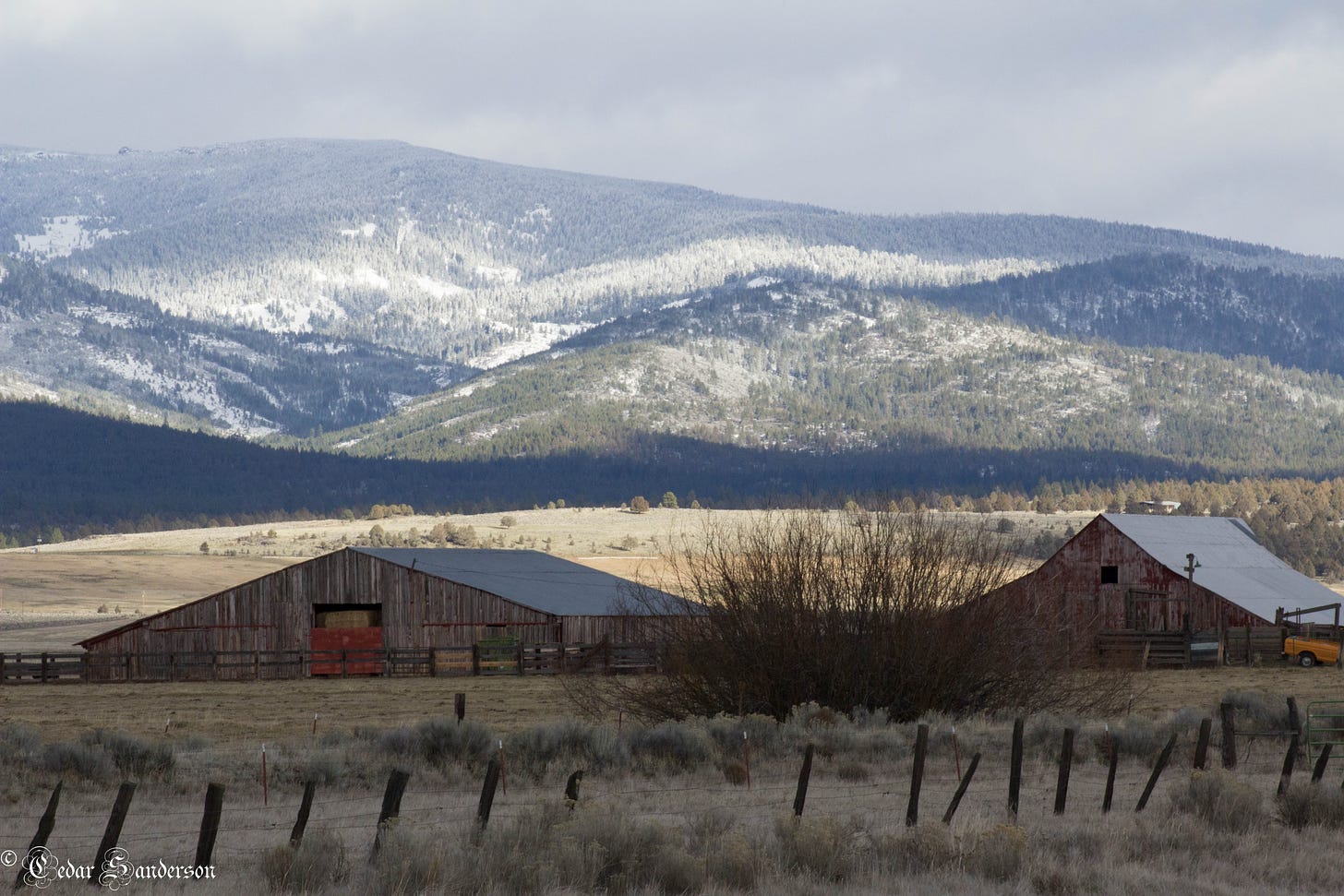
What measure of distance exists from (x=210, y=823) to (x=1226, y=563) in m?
50.6

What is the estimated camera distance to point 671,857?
44.8ft

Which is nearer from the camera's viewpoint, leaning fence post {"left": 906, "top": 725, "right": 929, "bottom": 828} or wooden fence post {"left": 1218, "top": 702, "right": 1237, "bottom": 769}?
leaning fence post {"left": 906, "top": 725, "right": 929, "bottom": 828}

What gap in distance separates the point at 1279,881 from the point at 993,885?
2694mm

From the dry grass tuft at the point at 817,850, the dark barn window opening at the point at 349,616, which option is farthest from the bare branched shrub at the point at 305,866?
the dark barn window opening at the point at 349,616

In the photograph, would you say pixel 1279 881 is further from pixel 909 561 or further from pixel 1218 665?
pixel 1218 665

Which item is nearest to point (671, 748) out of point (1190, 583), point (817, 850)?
point (817, 850)

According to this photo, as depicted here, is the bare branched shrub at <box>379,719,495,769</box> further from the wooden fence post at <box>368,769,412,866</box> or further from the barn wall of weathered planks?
the barn wall of weathered planks

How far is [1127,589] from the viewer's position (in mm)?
55062

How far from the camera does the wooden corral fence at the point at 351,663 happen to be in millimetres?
46375

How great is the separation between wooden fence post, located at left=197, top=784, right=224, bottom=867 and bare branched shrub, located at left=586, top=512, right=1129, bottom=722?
1238 cm

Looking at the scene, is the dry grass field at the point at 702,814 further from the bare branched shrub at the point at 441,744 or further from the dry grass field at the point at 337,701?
the dry grass field at the point at 337,701

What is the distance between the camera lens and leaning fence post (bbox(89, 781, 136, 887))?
41.6 ft

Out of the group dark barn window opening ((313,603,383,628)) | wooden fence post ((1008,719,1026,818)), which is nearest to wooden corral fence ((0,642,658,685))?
dark barn window opening ((313,603,383,628))

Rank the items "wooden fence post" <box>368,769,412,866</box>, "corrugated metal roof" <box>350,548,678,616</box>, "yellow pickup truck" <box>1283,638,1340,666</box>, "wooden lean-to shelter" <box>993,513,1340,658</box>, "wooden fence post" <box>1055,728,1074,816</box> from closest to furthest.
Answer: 1. "wooden fence post" <box>368,769,412,866</box>
2. "wooden fence post" <box>1055,728,1074,816</box>
3. "yellow pickup truck" <box>1283,638,1340,666</box>
4. "corrugated metal roof" <box>350,548,678,616</box>
5. "wooden lean-to shelter" <box>993,513,1340,658</box>
